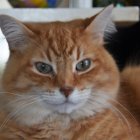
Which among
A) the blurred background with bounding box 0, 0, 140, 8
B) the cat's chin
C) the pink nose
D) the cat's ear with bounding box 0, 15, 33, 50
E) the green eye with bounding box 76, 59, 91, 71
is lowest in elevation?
the blurred background with bounding box 0, 0, 140, 8

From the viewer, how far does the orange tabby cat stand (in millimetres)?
1216

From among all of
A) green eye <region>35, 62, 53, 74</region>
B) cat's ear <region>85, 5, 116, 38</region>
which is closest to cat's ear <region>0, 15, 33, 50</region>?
green eye <region>35, 62, 53, 74</region>

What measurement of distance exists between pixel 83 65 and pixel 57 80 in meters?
0.12

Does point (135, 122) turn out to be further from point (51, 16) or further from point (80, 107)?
point (51, 16)

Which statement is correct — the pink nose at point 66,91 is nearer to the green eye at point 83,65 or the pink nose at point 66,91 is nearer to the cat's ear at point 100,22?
the green eye at point 83,65

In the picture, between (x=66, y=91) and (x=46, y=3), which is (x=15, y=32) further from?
(x=46, y=3)

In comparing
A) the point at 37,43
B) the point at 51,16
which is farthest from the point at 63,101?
the point at 51,16

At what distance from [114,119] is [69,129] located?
0.53 feet

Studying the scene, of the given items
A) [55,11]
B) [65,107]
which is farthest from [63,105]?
[55,11]

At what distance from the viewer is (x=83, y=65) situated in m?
1.25

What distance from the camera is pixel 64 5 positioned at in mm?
2578

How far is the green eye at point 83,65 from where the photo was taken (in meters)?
1.23

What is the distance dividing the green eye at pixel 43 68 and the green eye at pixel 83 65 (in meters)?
0.09

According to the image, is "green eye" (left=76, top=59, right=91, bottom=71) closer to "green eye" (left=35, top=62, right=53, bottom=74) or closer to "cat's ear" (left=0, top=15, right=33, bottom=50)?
"green eye" (left=35, top=62, right=53, bottom=74)
